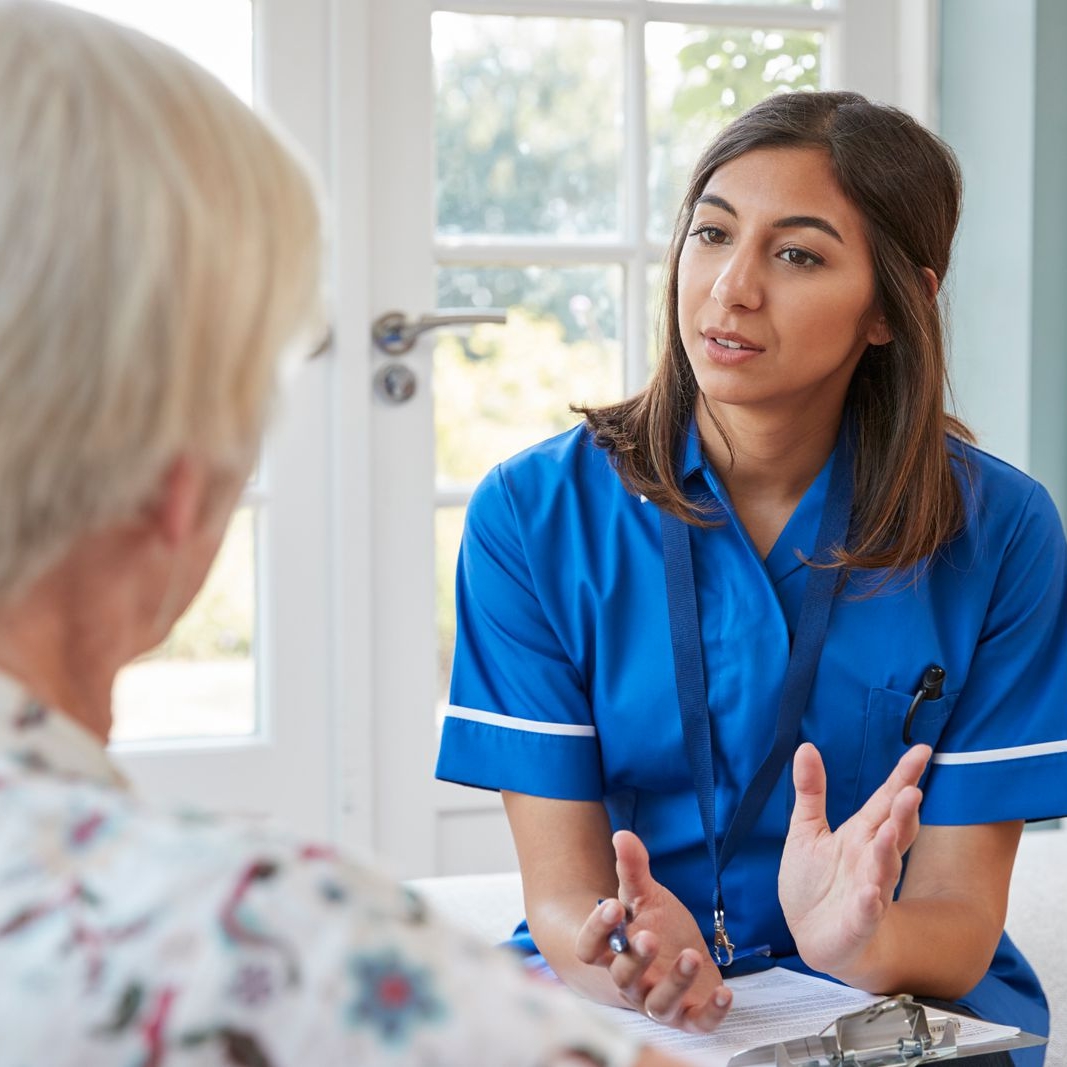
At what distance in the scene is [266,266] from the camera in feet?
1.98

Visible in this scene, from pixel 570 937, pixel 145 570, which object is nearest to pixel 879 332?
pixel 570 937

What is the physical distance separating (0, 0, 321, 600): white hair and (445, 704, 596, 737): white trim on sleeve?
83 centimetres

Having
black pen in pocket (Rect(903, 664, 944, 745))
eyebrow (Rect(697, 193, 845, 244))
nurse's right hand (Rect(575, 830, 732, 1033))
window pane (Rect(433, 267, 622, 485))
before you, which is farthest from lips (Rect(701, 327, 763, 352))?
window pane (Rect(433, 267, 622, 485))

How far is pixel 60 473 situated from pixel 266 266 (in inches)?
4.6

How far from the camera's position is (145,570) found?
654 mm

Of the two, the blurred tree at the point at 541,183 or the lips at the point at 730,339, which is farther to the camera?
the blurred tree at the point at 541,183

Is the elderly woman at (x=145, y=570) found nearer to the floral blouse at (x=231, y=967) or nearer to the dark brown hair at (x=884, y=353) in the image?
the floral blouse at (x=231, y=967)

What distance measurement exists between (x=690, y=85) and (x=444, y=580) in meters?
1.00

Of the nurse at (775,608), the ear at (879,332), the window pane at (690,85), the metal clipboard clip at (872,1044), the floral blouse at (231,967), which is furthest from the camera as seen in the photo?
the window pane at (690,85)

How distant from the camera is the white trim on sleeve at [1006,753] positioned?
4.63ft

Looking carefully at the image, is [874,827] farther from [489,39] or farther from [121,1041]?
[489,39]

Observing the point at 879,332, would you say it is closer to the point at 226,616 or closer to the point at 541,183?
Answer: the point at 541,183

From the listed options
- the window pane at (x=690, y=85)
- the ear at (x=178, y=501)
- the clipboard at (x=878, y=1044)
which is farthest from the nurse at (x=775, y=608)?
the window pane at (x=690, y=85)

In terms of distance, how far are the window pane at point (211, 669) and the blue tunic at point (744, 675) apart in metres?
1.12
